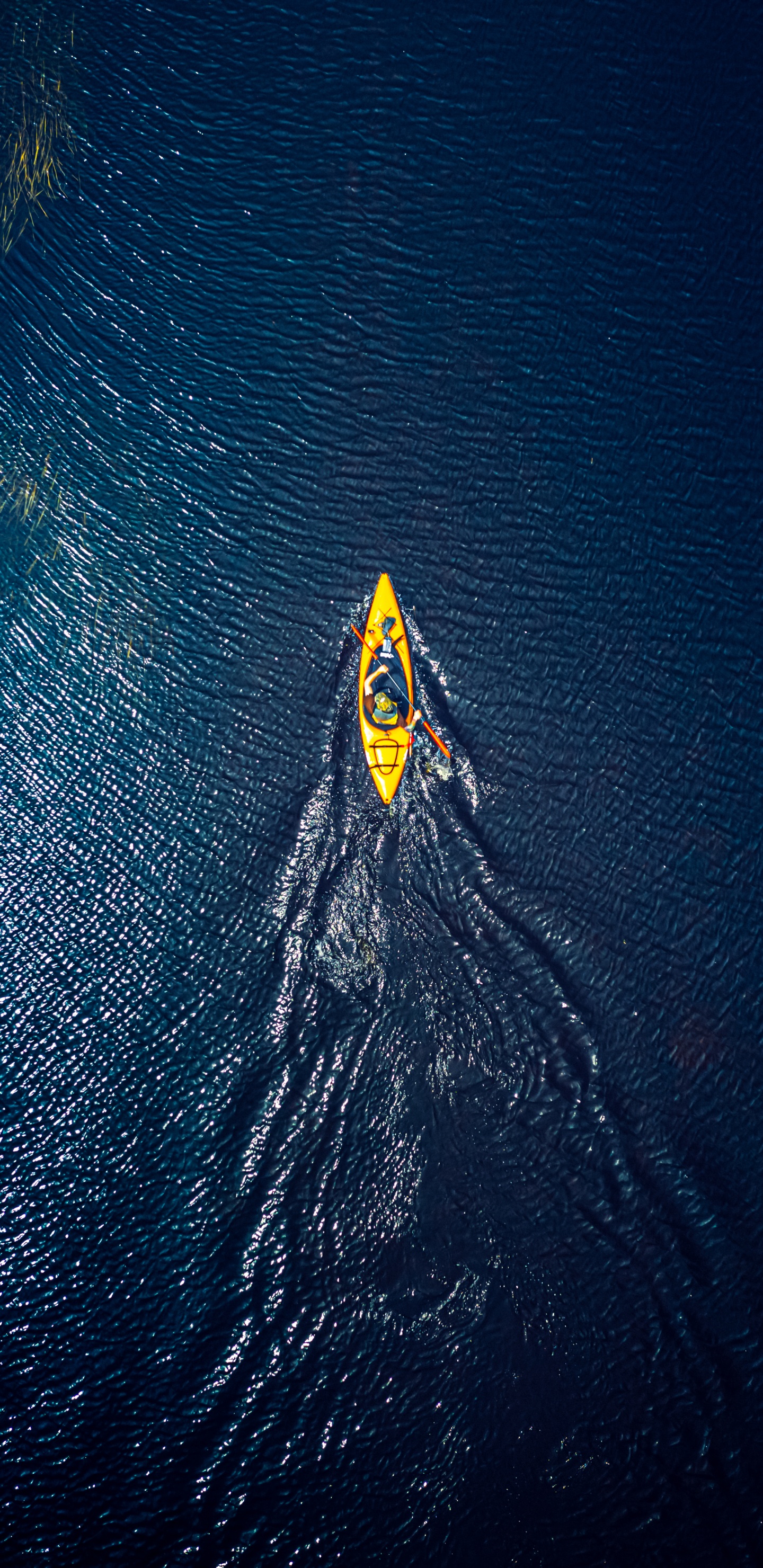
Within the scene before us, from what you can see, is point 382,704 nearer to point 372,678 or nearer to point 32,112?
point 372,678

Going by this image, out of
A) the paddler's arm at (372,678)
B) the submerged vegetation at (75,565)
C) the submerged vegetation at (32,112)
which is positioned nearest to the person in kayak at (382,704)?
the paddler's arm at (372,678)

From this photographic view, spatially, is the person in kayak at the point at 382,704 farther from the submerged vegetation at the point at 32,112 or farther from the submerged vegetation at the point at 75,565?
the submerged vegetation at the point at 32,112

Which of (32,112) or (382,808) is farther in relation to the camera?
(32,112)

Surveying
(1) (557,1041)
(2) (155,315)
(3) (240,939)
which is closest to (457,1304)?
(1) (557,1041)

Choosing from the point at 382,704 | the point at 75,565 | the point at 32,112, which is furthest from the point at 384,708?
the point at 32,112

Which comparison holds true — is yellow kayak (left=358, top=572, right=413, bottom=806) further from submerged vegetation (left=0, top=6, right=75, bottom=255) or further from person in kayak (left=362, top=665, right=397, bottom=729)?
submerged vegetation (left=0, top=6, right=75, bottom=255)

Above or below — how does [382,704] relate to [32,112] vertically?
below
